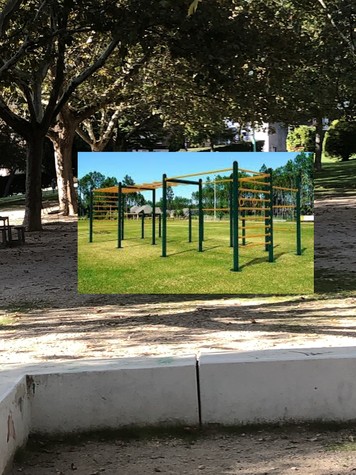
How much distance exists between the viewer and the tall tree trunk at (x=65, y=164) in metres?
24.0

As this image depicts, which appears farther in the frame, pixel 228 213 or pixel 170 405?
pixel 228 213

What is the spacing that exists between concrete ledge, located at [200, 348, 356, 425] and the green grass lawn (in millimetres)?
22938

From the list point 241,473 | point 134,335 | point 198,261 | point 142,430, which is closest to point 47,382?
point 142,430

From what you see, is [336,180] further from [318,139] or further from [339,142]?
[339,142]

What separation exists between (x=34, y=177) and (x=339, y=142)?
82.0 feet

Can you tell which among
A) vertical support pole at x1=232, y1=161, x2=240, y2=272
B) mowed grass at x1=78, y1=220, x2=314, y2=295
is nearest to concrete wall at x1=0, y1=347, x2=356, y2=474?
vertical support pole at x1=232, y1=161, x2=240, y2=272

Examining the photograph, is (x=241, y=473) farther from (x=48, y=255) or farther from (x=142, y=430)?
(x=48, y=255)

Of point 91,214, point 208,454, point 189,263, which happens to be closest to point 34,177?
point 91,214

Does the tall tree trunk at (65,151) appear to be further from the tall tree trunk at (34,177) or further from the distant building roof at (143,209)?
the distant building roof at (143,209)

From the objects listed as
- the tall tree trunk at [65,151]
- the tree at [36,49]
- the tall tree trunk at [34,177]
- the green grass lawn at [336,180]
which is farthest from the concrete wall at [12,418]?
the green grass lawn at [336,180]

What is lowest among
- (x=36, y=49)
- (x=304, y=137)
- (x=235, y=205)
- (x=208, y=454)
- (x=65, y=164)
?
(x=208, y=454)

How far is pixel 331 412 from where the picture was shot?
13.3ft

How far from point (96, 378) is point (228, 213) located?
13.7 feet

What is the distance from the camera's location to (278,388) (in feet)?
13.2
